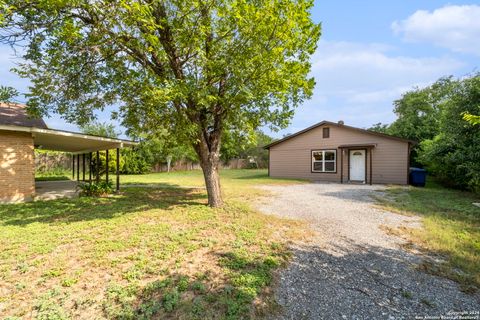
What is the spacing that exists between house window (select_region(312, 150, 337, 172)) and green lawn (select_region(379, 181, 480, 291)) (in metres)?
7.47

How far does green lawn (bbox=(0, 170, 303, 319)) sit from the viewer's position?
106 inches

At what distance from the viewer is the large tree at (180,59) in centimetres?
521

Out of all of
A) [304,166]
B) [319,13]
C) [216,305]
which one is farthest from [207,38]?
[304,166]

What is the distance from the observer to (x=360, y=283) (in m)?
3.19

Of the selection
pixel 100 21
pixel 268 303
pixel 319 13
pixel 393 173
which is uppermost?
pixel 319 13

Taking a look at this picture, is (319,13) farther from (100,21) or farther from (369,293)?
(369,293)

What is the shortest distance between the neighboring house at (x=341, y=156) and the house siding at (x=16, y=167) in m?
14.2

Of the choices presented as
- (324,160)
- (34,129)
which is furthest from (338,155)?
(34,129)

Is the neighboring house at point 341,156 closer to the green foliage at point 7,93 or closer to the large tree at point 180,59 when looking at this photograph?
the large tree at point 180,59

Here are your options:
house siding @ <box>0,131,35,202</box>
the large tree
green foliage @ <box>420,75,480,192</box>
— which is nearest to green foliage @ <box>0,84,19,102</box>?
the large tree

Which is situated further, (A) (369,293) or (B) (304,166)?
(B) (304,166)

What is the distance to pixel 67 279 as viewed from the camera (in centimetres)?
319

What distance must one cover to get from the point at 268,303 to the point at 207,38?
5.92m

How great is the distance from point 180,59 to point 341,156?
41.3ft
